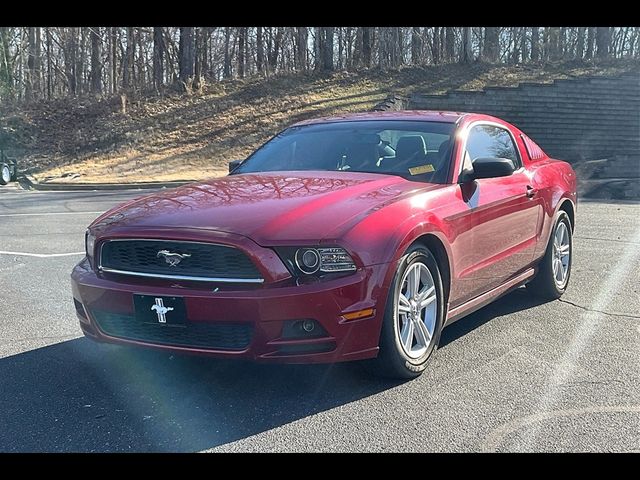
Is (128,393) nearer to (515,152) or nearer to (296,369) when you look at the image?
(296,369)

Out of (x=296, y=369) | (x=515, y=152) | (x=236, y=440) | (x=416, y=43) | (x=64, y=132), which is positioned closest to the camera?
(x=236, y=440)

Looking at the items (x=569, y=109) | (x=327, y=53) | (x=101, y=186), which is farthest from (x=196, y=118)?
(x=569, y=109)

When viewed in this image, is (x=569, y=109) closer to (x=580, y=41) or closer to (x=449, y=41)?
(x=449, y=41)

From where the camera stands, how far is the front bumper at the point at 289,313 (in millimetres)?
3328

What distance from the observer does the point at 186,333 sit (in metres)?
3.49

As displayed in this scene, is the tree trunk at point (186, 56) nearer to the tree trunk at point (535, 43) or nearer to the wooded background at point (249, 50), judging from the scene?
the wooded background at point (249, 50)

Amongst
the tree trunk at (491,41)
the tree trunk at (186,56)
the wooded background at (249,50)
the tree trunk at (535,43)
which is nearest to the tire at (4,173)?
the tree trunk at (186,56)

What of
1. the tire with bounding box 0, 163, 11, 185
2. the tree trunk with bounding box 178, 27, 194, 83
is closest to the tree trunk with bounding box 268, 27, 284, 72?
the tree trunk with bounding box 178, 27, 194, 83

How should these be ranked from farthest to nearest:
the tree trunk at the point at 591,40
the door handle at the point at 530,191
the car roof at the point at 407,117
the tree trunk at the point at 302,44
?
the tree trunk at the point at 591,40 < the tree trunk at the point at 302,44 < the door handle at the point at 530,191 < the car roof at the point at 407,117

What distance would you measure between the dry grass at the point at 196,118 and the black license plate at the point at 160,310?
17607 millimetres

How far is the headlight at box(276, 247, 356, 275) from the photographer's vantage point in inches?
133

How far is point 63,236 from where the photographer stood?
961 centimetres
